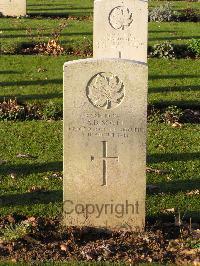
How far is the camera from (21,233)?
21.2ft

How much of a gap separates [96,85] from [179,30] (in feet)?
42.4

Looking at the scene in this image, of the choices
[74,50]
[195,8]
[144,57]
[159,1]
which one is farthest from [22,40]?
[159,1]

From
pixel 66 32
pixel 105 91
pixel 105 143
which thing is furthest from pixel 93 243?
pixel 66 32

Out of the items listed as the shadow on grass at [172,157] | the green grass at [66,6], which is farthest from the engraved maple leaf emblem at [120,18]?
the green grass at [66,6]

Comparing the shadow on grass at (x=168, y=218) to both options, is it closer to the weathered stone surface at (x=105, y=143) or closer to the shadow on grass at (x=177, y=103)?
the weathered stone surface at (x=105, y=143)

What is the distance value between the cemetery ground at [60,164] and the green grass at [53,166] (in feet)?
0.04

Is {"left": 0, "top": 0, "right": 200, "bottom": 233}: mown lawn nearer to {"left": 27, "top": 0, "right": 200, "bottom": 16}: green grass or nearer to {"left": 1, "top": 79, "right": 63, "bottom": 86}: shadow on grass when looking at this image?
{"left": 1, "top": 79, "right": 63, "bottom": 86}: shadow on grass

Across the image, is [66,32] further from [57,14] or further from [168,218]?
[168,218]

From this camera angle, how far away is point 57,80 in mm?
13281

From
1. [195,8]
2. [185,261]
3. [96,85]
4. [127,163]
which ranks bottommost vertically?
[185,261]

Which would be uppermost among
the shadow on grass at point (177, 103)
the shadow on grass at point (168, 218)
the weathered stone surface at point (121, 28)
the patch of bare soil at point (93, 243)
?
the weathered stone surface at point (121, 28)

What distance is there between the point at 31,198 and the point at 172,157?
2.42 meters

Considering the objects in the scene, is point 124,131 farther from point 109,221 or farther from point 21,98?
point 21,98

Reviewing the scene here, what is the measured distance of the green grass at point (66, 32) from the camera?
16.5 meters
